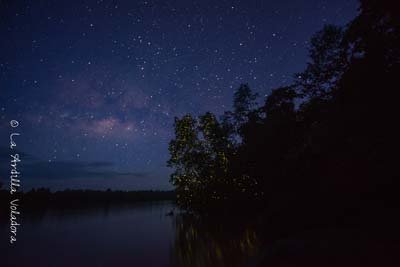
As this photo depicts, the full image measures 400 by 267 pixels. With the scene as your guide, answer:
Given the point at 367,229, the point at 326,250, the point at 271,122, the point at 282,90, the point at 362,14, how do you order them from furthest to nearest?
the point at 282,90
the point at 271,122
the point at 362,14
the point at 367,229
the point at 326,250

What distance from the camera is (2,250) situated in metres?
19.0

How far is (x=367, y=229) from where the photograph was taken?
5918 millimetres

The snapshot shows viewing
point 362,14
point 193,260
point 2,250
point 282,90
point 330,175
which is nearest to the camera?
point 362,14

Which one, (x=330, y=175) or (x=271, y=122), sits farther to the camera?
(x=271, y=122)

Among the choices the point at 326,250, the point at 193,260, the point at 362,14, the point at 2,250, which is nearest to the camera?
the point at 326,250

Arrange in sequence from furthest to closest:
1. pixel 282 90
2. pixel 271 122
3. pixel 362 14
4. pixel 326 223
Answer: pixel 282 90, pixel 271 122, pixel 326 223, pixel 362 14

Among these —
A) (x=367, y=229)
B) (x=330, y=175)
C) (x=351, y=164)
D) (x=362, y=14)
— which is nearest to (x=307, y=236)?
(x=367, y=229)

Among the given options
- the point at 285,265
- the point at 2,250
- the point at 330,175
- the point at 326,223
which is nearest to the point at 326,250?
the point at 285,265

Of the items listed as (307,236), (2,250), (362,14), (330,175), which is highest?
(362,14)

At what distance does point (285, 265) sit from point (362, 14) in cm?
736

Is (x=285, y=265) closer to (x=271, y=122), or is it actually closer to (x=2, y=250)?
(x=271, y=122)

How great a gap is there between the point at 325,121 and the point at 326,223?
3.35 metres

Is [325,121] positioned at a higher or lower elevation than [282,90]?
lower

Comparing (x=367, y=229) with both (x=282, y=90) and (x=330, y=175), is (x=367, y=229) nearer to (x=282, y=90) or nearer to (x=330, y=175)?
(x=330, y=175)
